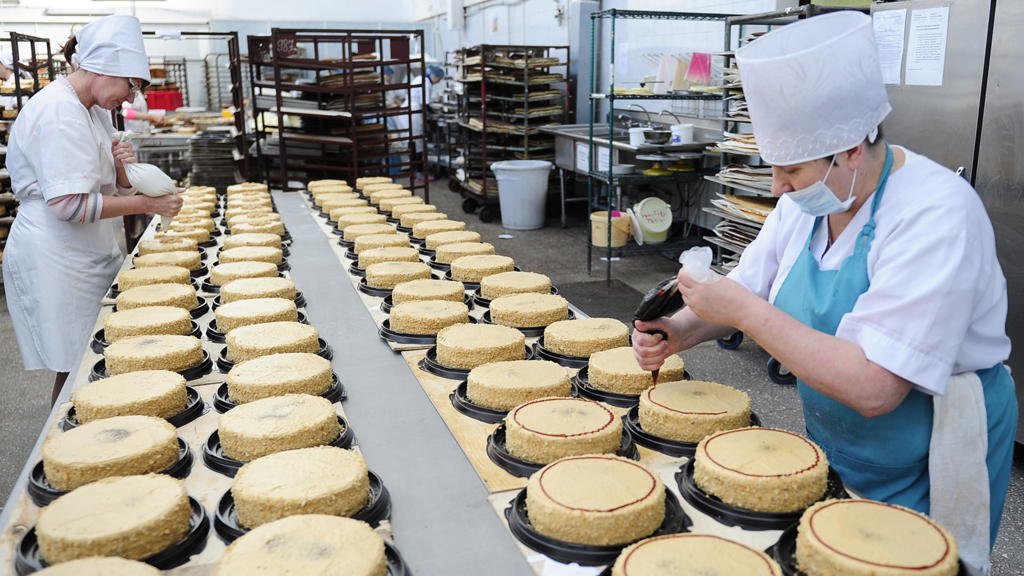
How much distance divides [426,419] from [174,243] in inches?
67.8

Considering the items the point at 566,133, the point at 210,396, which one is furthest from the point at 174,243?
the point at 566,133

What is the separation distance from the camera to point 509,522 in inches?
41.7

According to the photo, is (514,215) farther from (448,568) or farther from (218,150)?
(448,568)

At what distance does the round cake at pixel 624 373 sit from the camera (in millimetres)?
1467

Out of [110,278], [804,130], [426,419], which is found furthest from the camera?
[110,278]

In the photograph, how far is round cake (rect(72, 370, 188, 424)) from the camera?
1.34m

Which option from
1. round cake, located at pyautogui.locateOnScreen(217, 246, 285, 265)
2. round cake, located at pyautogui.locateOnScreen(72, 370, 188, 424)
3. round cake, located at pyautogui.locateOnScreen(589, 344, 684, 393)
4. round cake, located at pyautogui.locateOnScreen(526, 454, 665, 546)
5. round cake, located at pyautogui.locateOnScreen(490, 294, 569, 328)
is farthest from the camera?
round cake, located at pyautogui.locateOnScreen(217, 246, 285, 265)

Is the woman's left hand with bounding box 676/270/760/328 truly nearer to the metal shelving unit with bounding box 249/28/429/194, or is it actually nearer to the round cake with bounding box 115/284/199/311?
the round cake with bounding box 115/284/199/311

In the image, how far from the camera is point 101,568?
0.89m

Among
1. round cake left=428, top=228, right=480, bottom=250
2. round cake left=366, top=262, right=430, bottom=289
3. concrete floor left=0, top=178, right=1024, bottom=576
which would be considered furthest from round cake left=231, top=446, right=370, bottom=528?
concrete floor left=0, top=178, right=1024, bottom=576

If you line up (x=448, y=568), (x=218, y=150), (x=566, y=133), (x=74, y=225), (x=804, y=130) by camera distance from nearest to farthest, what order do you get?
(x=448, y=568), (x=804, y=130), (x=74, y=225), (x=566, y=133), (x=218, y=150)

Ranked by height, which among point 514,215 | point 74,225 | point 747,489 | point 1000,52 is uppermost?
point 1000,52

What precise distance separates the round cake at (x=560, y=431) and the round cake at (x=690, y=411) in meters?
0.06

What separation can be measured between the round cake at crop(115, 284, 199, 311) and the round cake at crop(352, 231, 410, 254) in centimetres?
66
